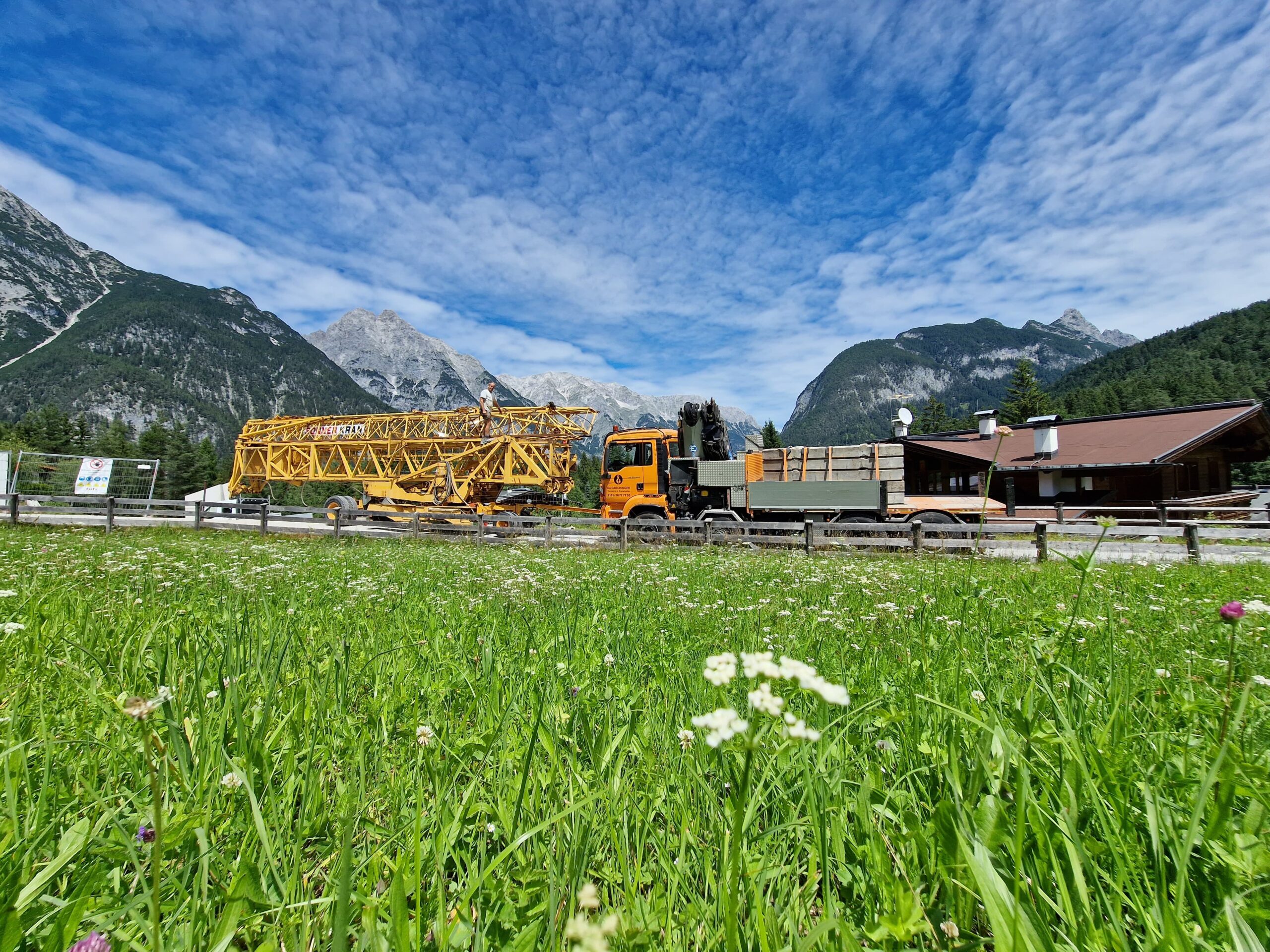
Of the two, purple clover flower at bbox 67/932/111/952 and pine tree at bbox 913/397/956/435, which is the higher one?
pine tree at bbox 913/397/956/435

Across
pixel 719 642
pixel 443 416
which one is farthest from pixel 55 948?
pixel 443 416

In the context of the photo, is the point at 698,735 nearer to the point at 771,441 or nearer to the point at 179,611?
the point at 179,611

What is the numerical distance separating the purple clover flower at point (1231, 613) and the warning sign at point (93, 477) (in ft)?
119

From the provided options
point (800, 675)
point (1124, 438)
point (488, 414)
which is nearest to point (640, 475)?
point (488, 414)

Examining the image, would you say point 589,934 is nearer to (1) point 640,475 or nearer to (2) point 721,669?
(2) point 721,669

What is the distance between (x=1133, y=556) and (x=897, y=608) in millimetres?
10849

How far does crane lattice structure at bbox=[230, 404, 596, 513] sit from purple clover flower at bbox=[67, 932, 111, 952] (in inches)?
791

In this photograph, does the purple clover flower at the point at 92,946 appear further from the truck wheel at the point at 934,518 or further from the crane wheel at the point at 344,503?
the crane wheel at the point at 344,503

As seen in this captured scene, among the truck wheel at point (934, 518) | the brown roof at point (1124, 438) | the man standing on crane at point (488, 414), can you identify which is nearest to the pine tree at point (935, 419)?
the brown roof at point (1124, 438)

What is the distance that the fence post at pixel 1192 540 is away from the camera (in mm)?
10836

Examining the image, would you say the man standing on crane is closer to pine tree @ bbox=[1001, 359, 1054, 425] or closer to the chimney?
the chimney

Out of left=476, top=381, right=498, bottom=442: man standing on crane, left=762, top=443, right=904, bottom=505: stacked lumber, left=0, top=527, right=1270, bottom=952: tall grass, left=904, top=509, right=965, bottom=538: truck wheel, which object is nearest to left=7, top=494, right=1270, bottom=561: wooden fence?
left=904, top=509, right=965, bottom=538: truck wheel

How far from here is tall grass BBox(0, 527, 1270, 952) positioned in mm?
1087

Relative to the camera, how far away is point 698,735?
1.98 meters
